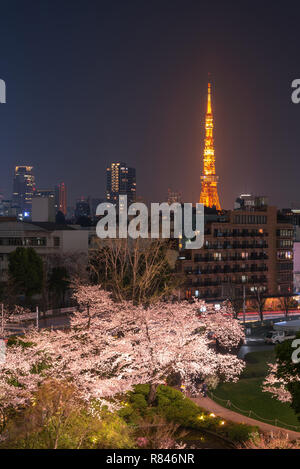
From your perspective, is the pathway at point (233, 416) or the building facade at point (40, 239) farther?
the building facade at point (40, 239)

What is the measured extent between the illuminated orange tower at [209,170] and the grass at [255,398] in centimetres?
8152

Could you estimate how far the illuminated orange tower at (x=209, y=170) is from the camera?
11096cm

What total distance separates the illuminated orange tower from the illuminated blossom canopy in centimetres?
8749

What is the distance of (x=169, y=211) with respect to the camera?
198 ft

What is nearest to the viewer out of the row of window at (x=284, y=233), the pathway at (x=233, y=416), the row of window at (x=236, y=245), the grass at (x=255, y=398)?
the pathway at (x=233, y=416)

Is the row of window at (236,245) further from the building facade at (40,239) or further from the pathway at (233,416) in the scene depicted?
the pathway at (233,416)

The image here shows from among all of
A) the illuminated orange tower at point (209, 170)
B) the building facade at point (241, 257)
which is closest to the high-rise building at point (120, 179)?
the illuminated orange tower at point (209, 170)

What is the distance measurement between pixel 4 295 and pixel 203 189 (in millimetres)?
78583

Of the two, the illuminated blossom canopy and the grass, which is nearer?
the illuminated blossom canopy

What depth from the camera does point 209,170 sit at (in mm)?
113000

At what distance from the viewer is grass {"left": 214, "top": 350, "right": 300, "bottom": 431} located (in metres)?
22.8

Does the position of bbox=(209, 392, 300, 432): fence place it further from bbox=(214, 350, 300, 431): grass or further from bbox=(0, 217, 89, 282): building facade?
bbox=(0, 217, 89, 282): building facade

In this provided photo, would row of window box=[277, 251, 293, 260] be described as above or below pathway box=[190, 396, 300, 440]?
above

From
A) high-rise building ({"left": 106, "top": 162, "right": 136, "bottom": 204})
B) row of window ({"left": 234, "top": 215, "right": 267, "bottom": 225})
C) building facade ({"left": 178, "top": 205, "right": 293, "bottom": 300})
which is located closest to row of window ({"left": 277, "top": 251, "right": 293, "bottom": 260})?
building facade ({"left": 178, "top": 205, "right": 293, "bottom": 300})
